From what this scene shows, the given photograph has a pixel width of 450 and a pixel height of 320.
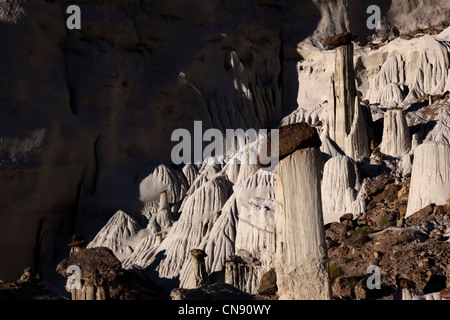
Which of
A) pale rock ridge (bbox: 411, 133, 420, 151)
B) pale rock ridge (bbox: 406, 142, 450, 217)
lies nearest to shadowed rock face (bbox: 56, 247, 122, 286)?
pale rock ridge (bbox: 406, 142, 450, 217)

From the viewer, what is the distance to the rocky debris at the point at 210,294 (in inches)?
790

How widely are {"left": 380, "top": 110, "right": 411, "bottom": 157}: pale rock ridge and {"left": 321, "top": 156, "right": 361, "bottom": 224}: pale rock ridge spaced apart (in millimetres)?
2946

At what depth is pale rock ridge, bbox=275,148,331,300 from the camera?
1550 cm

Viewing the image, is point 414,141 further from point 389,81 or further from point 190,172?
point 190,172

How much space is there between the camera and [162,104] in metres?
41.4

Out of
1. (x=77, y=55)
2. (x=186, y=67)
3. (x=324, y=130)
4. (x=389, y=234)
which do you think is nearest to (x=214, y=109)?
(x=186, y=67)

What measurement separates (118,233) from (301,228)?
22.6 metres

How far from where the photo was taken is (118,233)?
37312 millimetres

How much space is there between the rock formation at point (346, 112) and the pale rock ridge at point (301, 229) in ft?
55.7

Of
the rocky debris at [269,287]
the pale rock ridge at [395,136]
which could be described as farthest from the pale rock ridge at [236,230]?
the rocky debris at [269,287]

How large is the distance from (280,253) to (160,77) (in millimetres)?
26821

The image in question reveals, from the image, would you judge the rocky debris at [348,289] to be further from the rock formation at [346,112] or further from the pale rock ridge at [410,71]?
the pale rock ridge at [410,71]
